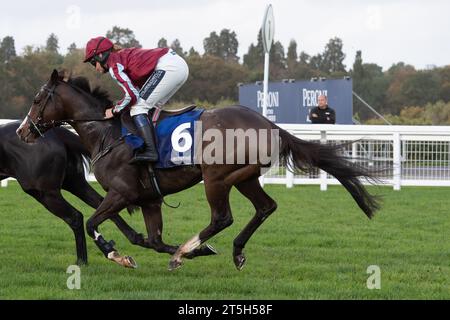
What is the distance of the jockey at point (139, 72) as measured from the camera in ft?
22.0

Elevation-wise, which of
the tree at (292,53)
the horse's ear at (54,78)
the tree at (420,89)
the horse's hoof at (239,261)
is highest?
the tree at (292,53)

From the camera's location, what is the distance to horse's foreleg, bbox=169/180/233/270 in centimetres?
650

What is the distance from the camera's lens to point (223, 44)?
69.3 meters

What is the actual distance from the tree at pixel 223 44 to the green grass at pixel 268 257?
189 ft

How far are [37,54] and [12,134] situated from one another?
38.5 meters

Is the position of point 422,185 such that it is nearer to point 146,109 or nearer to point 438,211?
point 438,211

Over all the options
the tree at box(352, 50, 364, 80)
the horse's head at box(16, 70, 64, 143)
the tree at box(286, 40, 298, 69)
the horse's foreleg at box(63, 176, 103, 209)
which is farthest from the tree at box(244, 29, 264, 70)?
the horse's head at box(16, 70, 64, 143)

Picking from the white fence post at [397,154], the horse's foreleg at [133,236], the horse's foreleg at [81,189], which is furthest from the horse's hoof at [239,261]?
the white fence post at [397,154]

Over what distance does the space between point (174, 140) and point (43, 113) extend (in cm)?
129

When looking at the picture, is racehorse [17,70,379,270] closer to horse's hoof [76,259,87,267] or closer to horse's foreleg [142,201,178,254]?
horse's foreleg [142,201,178,254]

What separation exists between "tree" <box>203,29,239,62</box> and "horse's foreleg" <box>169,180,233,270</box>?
206 ft

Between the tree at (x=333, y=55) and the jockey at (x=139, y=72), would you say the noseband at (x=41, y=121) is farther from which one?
the tree at (x=333, y=55)

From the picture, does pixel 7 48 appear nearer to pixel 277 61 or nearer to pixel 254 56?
pixel 254 56
